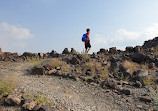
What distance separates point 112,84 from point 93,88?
73cm

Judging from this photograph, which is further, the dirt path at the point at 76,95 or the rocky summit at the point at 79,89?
the dirt path at the point at 76,95

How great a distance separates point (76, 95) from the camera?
5.17 m

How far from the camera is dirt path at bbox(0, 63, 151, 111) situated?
179 inches

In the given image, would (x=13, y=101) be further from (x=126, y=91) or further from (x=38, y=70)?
(x=126, y=91)

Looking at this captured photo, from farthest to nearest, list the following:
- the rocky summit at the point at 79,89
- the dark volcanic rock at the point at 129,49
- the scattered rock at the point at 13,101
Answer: the dark volcanic rock at the point at 129,49 → the rocky summit at the point at 79,89 → the scattered rock at the point at 13,101

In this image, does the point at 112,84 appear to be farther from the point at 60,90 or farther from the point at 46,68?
the point at 46,68

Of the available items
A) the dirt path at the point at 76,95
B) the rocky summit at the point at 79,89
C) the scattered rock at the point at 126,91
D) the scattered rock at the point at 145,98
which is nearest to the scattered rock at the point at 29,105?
the rocky summit at the point at 79,89

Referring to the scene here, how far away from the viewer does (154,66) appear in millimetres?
8695

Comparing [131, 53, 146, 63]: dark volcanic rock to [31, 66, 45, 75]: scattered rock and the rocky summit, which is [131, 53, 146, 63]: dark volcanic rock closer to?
Result: the rocky summit

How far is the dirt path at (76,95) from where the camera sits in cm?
455

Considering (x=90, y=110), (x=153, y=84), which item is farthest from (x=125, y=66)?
(x=90, y=110)

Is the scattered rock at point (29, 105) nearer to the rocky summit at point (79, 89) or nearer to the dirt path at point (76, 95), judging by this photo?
the rocky summit at point (79, 89)

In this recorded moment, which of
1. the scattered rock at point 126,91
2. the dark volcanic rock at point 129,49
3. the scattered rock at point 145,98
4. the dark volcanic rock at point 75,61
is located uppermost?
the dark volcanic rock at point 129,49

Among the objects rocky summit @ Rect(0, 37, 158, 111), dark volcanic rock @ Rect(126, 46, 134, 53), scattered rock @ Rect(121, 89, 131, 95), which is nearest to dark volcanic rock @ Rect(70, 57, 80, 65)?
rocky summit @ Rect(0, 37, 158, 111)
